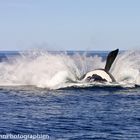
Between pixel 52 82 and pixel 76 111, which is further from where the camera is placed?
pixel 52 82

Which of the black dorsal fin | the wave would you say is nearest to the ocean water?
the wave

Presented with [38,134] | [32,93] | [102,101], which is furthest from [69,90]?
[38,134]

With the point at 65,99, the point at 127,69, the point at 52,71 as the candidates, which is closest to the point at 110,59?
the point at 52,71

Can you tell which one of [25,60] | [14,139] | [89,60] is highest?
[89,60]

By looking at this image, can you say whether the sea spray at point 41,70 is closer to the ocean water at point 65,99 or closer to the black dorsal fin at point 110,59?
the ocean water at point 65,99

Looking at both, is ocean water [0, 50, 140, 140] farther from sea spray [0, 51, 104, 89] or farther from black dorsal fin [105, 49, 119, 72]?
black dorsal fin [105, 49, 119, 72]

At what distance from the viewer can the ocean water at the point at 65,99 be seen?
30.7 m

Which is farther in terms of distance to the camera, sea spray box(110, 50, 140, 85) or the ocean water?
sea spray box(110, 50, 140, 85)

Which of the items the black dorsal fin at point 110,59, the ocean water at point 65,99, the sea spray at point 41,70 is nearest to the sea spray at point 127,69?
the ocean water at point 65,99

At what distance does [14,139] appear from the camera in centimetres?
2794

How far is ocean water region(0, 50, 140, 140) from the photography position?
30.7 metres

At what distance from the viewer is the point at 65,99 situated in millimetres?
44594

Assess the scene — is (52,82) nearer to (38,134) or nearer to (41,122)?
(41,122)

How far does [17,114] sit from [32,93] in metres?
13.8
